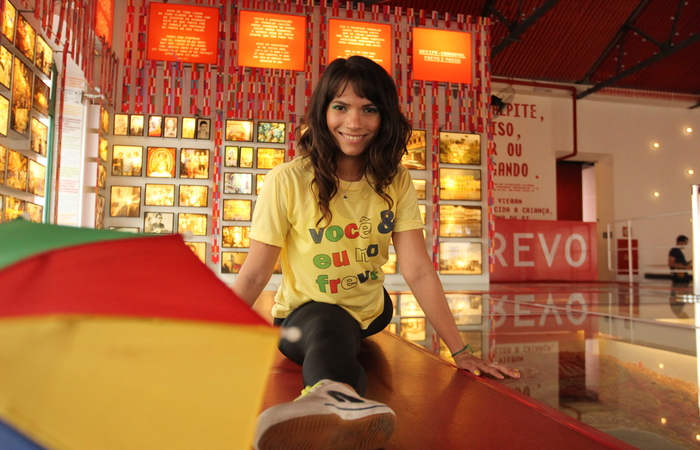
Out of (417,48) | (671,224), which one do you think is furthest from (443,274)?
(671,224)

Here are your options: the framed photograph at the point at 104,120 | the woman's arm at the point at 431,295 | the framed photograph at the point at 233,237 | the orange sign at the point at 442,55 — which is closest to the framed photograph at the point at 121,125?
the framed photograph at the point at 104,120

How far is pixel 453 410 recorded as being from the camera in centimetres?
112

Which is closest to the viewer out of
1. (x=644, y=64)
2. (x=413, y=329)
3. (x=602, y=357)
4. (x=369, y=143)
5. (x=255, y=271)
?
(x=255, y=271)

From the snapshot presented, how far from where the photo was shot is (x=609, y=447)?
0.92 meters

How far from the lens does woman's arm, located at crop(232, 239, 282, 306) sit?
1.26 metres

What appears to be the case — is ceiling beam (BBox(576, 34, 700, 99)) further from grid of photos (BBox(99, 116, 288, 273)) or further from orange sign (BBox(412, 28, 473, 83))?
grid of photos (BBox(99, 116, 288, 273))

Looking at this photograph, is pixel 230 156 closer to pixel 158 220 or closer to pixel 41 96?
pixel 158 220

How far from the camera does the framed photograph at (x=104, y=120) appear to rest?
229 inches

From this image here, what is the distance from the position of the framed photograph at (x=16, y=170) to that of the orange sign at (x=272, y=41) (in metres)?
3.00

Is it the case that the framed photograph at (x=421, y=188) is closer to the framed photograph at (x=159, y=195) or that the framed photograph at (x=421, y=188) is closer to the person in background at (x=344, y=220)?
the framed photograph at (x=159, y=195)

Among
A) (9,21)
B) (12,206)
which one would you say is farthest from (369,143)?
(12,206)

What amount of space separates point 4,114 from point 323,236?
3513mm

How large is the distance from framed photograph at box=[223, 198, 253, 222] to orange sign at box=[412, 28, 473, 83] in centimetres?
294

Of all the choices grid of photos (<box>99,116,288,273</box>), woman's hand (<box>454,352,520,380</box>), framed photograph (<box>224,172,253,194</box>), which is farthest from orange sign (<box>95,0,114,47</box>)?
woman's hand (<box>454,352,520,380</box>)
